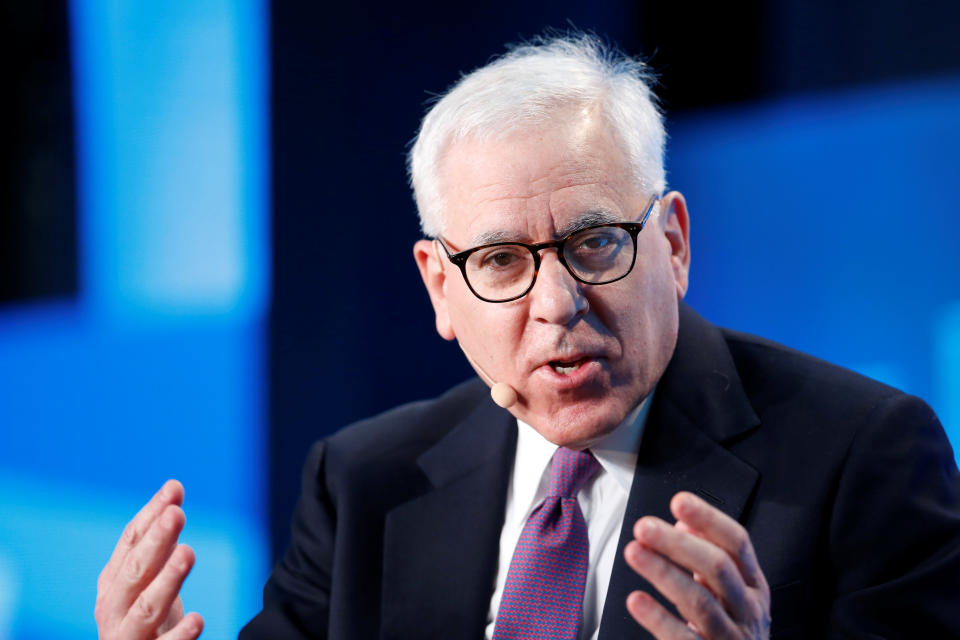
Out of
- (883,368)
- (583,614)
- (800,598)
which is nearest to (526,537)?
(583,614)

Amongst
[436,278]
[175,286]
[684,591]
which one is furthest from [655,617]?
[175,286]

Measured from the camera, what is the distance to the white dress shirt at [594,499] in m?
1.45

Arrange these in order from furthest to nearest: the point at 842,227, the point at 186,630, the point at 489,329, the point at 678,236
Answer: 1. the point at 842,227
2. the point at 678,236
3. the point at 489,329
4. the point at 186,630

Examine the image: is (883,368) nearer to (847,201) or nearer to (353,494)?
(847,201)

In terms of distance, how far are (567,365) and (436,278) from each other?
0.33m

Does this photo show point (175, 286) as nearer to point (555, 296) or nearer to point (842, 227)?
point (555, 296)

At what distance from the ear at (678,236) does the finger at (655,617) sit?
0.61 meters

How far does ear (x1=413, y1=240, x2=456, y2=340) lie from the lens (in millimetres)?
1579

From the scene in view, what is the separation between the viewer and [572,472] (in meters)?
1.49

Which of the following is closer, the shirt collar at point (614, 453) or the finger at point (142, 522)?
the finger at point (142, 522)

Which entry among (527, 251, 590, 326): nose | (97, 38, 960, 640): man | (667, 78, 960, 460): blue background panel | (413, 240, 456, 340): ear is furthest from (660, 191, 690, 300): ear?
(667, 78, 960, 460): blue background panel

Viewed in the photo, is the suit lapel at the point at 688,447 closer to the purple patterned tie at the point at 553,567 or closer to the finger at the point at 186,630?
the purple patterned tie at the point at 553,567

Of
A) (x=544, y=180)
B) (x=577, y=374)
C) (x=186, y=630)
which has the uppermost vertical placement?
(x=544, y=180)

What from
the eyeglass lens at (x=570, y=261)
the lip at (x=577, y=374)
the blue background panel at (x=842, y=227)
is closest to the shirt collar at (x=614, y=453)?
the lip at (x=577, y=374)
